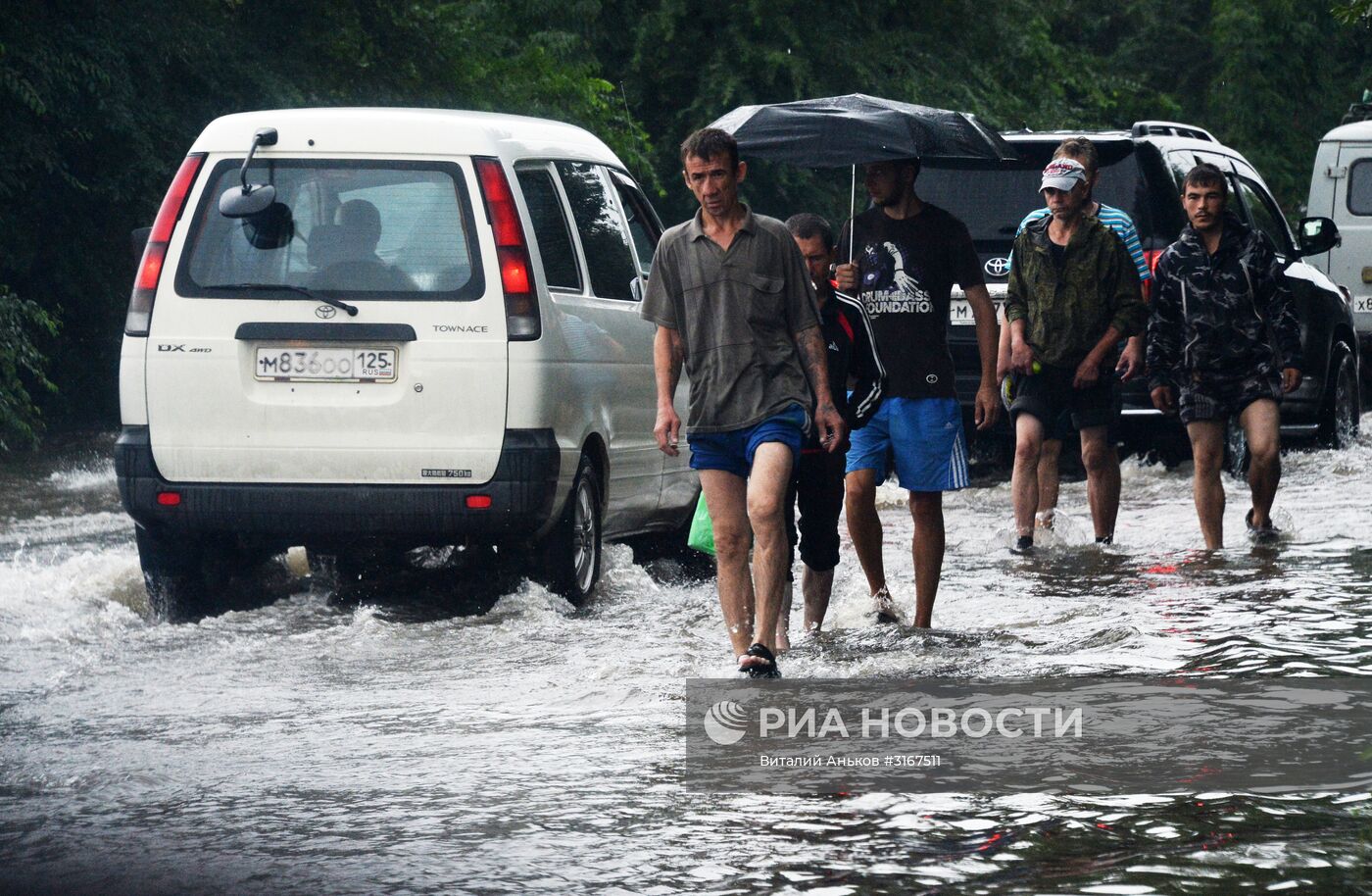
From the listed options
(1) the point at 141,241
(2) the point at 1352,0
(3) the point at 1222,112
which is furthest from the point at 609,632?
(3) the point at 1222,112

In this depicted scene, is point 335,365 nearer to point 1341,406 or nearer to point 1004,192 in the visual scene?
point 1004,192

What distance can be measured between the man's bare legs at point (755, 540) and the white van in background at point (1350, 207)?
1511 centimetres

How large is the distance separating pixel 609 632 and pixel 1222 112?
31.0 m

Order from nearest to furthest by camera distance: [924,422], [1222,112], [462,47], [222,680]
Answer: [222,680], [924,422], [462,47], [1222,112]

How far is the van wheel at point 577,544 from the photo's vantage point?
27.6 ft

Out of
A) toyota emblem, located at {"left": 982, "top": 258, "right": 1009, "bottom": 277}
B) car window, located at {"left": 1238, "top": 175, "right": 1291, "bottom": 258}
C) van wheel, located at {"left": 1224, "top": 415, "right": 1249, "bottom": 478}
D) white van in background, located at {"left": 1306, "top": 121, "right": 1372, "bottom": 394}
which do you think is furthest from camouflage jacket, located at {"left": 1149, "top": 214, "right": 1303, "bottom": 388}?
white van in background, located at {"left": 1306, "top": 121, "right": 1372, "bottom": 394}

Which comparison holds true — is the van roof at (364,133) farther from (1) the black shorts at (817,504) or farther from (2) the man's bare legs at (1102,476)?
(2) the man's bare legs at (1102,476)

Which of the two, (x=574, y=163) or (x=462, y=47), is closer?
(x=574, y=163)

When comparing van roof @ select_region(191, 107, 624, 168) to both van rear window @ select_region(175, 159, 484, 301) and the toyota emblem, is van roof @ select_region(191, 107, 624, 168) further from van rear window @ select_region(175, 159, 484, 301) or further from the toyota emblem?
the toyota emblem

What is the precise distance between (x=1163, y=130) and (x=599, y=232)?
18.5ft

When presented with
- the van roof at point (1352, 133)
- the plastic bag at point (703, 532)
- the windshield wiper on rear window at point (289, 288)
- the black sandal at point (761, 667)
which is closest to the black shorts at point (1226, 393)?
the plastic bag at point (703, 532)

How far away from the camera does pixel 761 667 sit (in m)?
6.69

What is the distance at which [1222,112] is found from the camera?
36875mm

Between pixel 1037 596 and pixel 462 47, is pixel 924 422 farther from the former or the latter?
pixel 462 47
